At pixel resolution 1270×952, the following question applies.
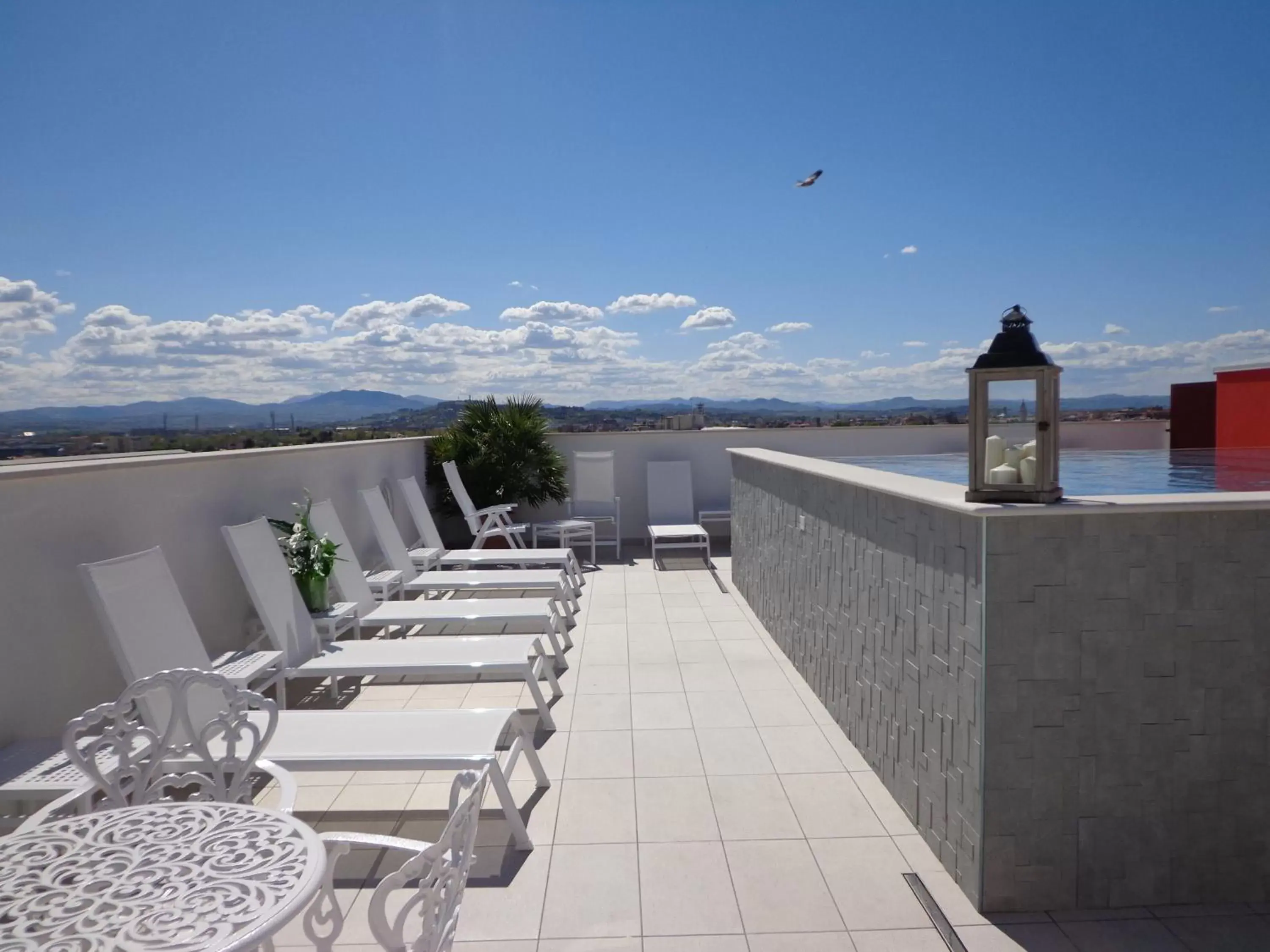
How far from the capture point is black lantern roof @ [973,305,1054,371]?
253 centimetres

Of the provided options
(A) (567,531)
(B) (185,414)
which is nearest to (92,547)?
(B) (185,414)

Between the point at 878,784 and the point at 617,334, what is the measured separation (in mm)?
14881

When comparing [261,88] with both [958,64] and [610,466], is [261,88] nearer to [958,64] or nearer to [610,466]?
[610,466]

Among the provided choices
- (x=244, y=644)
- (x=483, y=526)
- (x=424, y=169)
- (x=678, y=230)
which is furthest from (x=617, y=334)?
(x=244, y=644)

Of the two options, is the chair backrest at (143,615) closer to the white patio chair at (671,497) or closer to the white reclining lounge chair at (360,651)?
the white reclining lounge chair at (360,651)

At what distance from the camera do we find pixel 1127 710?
2439 mm

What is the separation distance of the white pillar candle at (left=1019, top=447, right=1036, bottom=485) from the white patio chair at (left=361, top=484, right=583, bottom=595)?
4.98 meters

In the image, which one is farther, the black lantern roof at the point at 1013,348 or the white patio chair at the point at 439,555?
the white patio chair at the point at 439,555

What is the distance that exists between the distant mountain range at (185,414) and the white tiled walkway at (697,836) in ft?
9.95

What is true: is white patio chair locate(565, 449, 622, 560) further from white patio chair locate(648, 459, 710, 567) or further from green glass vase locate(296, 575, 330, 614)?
green glass vase locate(296, 575, 330, 614)

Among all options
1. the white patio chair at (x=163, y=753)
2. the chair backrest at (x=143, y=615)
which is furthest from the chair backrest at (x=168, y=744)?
the chair backrest at (x=143, y=615)

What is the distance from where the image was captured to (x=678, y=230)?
1312cm

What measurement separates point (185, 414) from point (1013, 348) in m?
6.65

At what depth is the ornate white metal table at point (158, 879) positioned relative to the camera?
132cm
